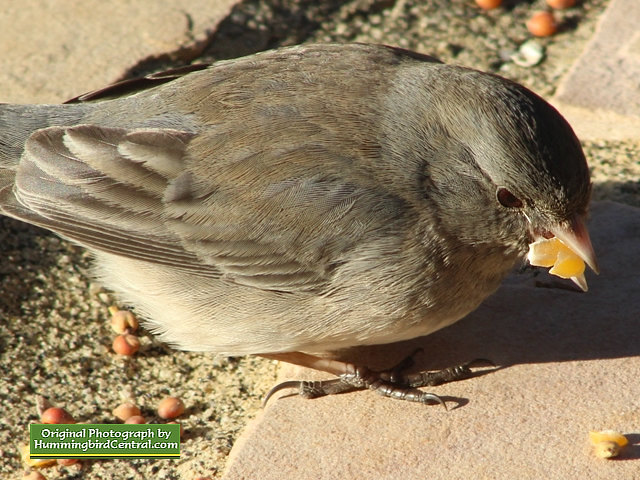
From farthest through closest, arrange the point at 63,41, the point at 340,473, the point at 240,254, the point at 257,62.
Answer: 1. the point at 63,41
2. the point at 257,62
3. the point at 240,254
4. the point at 340,473

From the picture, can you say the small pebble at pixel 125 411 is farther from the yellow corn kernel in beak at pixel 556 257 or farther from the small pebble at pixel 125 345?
the yellow corn kernel in beak at pixel 556 257

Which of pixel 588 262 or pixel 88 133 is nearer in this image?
pixel 588 262

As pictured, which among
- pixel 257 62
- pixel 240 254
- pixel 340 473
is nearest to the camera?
pixel 340 473

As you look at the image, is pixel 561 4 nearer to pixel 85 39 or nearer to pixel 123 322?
pixel 85 39

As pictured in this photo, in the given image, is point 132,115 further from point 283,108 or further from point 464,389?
point 464,389

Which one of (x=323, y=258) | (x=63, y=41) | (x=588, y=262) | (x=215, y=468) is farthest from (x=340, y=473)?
(x=63, y=41)

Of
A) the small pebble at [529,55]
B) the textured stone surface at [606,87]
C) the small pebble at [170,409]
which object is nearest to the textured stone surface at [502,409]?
the small pebble at [170,409]
